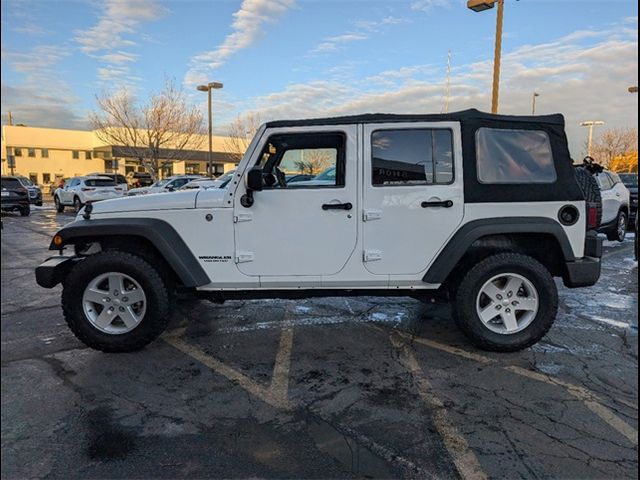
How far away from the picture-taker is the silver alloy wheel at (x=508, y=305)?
419 cm

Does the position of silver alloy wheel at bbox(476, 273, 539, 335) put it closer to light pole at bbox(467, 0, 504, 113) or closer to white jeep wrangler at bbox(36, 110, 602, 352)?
white jeep wrangler at bbox(36, 110, 602, 352)

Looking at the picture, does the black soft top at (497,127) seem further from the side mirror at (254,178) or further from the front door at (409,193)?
the side mirror at (254,178)

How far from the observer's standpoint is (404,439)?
2844 mm

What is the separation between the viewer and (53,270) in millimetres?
4152

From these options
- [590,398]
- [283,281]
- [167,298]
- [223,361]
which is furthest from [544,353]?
[167,298]

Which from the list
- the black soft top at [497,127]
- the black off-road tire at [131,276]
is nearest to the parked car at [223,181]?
the black soft top at [497,127]

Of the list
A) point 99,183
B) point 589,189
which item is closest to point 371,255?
point 589,189

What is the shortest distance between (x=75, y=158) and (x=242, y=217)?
182 feet

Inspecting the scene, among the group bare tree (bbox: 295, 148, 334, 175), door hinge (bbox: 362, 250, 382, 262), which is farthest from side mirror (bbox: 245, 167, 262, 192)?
door hinge (bbox: 362, 250, 382, 262)

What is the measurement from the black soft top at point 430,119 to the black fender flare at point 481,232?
905 mm

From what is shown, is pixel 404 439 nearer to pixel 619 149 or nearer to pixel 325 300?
pixel 325 300

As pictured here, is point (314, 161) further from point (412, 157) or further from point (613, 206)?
point (613, 206)

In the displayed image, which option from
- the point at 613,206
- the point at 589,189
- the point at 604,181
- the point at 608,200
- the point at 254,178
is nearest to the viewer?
the point at 254,178

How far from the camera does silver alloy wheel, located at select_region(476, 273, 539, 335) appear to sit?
4.19 metres
